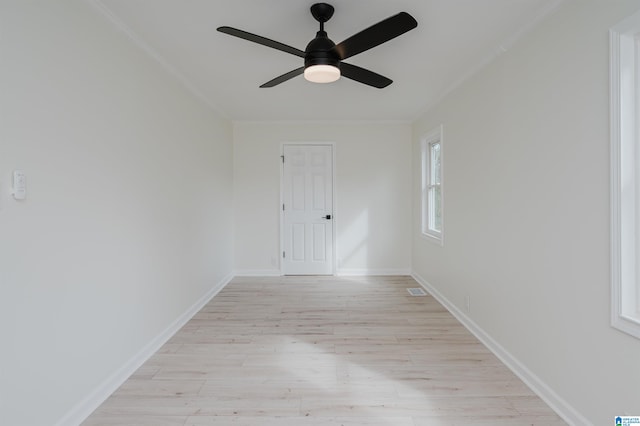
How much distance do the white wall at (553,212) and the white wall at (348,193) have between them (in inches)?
80.8

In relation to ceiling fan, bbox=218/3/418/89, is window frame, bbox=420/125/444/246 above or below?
below

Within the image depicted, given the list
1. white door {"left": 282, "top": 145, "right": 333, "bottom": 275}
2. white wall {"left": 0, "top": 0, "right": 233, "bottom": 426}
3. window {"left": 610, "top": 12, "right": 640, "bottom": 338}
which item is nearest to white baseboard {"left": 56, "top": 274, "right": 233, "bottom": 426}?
white wall {"left": 0, "top": 0, "right": 233, "bottom": 426}

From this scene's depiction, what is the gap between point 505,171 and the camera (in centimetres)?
242

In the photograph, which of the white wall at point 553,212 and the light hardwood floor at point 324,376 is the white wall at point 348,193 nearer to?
the light hardwood floor at point 324,376

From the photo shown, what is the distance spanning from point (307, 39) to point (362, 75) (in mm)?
521

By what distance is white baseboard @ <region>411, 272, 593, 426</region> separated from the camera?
176cm

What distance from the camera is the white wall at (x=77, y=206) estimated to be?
143cm

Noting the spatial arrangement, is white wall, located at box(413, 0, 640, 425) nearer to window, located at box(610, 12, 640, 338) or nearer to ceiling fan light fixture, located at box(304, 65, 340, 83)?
window, located at box(610, 12, 640, 338)

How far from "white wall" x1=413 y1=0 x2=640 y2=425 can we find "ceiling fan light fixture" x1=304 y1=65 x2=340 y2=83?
1307 millimetres

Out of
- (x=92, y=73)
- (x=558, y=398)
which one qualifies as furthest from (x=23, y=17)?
(x=558, y=398)

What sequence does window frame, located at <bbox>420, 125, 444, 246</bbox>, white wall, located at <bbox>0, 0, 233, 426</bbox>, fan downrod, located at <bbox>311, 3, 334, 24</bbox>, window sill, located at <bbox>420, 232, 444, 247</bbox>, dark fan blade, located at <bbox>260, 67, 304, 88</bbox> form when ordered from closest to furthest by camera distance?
white wall, located at <bbox>0, 0, 233, 426</bbox> → fan downrod, located at <bbox>311, 3, 334, 24</bbox> → dark fan blade, located at <bbox>260, 67, 304, 88</bbox> → window sill, located at <bbox>420, 232, 444, 247</bbox> → window frame, located at <bbox>420, 125, 444, 246</bbox>

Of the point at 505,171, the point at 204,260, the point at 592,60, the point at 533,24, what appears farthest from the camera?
the point at 204,260

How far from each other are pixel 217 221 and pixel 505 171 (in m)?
3.38

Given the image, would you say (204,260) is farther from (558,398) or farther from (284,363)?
(558,398)
